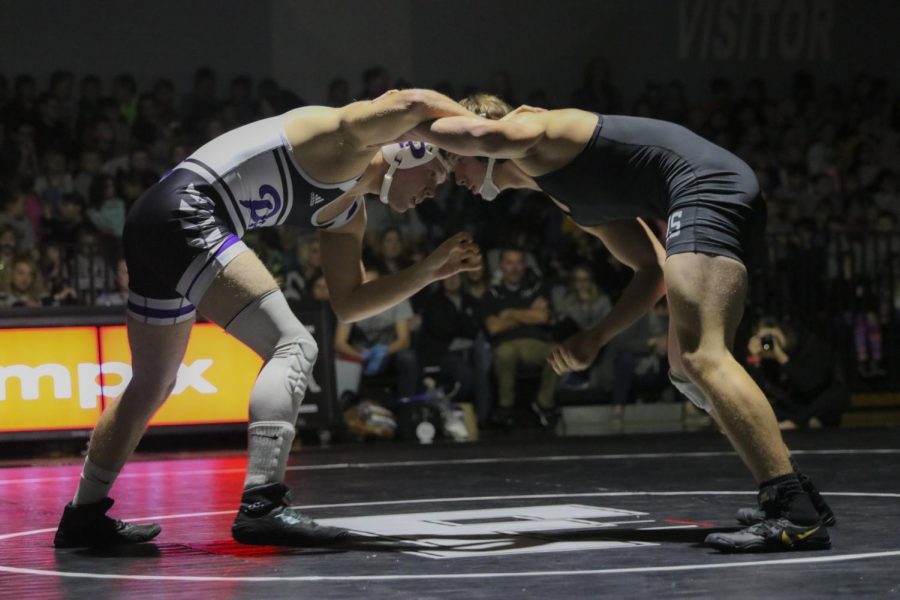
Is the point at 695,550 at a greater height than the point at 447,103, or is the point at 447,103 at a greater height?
the point at 447,103

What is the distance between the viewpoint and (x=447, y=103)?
3988 millimetres

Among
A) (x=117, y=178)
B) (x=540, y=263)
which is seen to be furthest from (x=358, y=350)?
(x=117, y=178)

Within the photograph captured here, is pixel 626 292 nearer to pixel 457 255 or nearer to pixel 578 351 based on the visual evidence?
pixel 578 351

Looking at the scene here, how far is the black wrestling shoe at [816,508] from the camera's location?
13.0 feet

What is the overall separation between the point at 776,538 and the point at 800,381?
18.3 feet

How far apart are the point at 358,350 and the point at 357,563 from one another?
5.63 metres

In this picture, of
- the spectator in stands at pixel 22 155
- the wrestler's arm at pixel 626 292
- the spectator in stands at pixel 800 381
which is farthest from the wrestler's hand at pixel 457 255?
the spectator in stands at pixel 22 155

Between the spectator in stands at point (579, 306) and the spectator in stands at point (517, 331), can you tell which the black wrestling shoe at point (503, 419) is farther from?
the spectator in stands at point (579, 306)

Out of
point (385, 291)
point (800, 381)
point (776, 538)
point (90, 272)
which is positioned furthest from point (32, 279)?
point (776, 538)

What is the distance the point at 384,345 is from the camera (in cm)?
940

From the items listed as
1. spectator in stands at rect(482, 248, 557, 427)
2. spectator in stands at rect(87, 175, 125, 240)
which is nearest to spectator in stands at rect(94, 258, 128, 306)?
spectator in stands at rect(87, 175, 125, 240)

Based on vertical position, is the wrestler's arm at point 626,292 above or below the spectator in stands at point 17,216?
below

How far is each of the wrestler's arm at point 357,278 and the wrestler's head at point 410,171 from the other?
0.64 feet

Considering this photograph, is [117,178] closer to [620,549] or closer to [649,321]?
[649,321]
